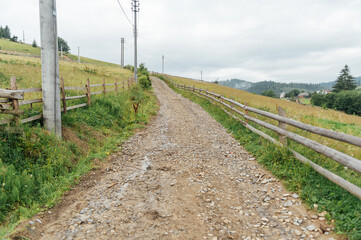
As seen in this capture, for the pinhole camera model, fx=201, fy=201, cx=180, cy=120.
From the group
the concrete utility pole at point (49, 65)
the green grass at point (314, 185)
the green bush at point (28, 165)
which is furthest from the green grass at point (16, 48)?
the green grass at point (314, 185)

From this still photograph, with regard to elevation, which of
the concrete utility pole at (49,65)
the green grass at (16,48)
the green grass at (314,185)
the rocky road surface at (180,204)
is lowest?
the rocky road surface at (180,204)

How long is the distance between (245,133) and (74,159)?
610 cm

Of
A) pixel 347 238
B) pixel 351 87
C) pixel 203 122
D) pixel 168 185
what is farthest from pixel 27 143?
pixel 351 87

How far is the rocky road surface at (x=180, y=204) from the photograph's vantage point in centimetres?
305

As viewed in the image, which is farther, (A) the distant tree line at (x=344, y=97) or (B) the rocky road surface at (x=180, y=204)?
(A) the distant tree line at (x=344, y=97)

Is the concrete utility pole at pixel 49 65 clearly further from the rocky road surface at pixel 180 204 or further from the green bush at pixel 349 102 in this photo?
the green bush at pixel 349 102

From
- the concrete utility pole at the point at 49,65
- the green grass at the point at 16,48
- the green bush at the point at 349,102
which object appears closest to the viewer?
the concrete utility pole at the point at 49,65

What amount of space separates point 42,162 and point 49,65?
8.63 feet

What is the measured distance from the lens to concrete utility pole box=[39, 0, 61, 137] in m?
→ 5.34

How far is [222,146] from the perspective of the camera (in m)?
7.15

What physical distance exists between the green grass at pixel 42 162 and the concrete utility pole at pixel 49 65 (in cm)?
42

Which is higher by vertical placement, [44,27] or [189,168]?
[44,27]

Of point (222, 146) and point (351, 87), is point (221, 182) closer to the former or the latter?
point (222, 146)

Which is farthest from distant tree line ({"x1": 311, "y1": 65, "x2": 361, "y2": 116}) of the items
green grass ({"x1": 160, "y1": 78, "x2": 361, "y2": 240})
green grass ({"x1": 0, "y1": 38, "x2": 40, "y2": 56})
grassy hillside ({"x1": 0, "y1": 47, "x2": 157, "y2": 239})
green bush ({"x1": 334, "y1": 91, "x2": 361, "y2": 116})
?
green grass ({"x1": 0, "y1": 38, "x2": 40, "y2": 56})
